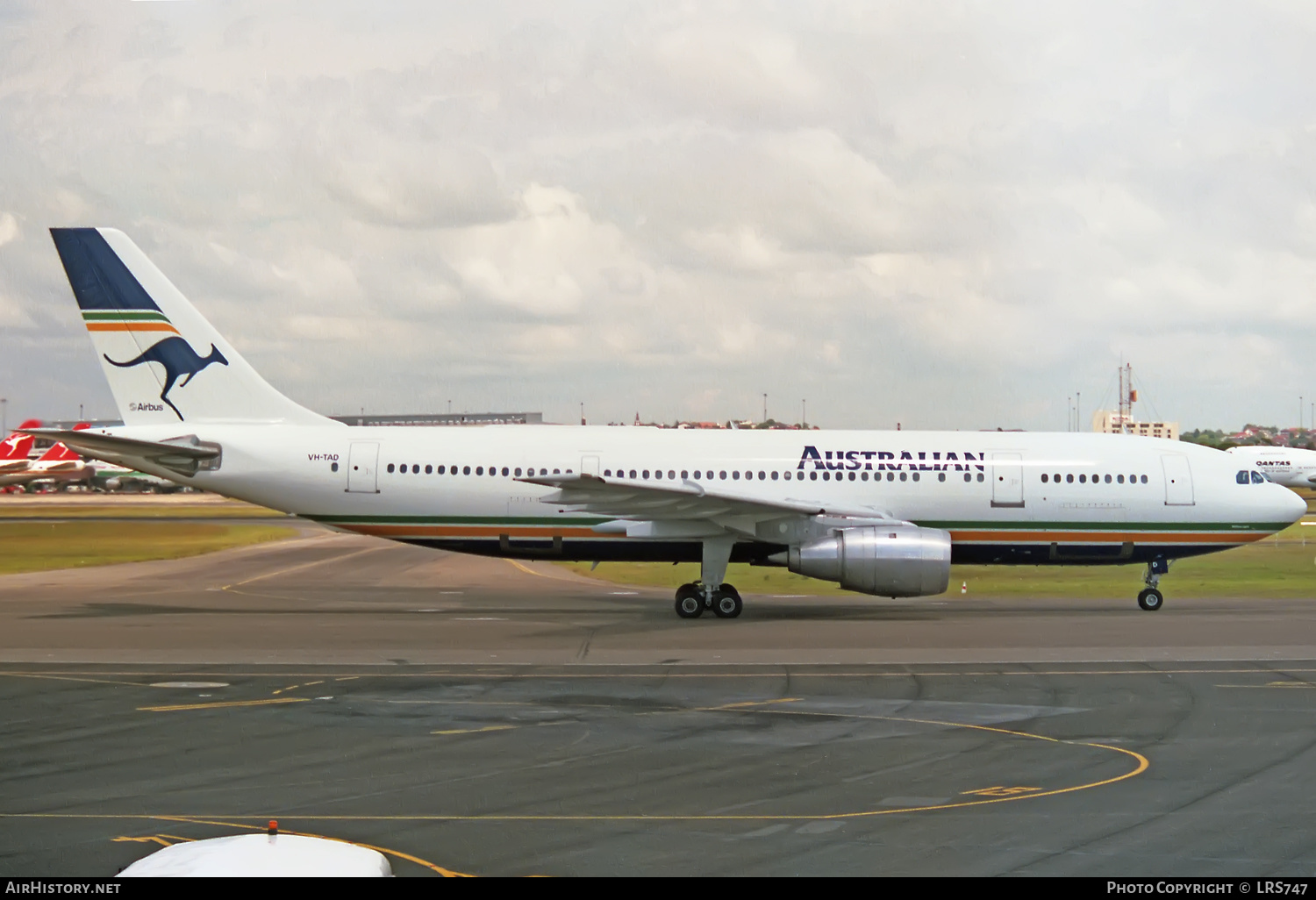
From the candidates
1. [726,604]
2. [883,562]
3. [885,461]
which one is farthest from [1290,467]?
[726,604]

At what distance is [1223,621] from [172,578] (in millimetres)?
30391

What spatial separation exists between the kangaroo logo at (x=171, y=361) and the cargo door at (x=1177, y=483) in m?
24.5

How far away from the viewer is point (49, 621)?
27.6 meters

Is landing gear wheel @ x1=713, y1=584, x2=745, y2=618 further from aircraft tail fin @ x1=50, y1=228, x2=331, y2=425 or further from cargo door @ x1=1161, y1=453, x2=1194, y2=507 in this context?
aircraft tail fin @ x1=50, y1=228, x2=331, y2=425

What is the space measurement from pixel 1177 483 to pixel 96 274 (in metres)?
27.4

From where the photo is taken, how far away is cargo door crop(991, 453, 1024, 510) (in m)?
30.6

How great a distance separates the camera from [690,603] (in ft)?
96.2

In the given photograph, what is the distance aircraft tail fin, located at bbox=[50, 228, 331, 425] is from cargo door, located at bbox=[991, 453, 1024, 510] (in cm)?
1725

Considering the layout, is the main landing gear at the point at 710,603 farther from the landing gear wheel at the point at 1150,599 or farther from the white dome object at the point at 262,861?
the white dome object at the point at 262,861

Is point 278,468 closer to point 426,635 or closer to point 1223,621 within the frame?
point 426,635

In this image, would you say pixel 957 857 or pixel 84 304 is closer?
pixel 957 857

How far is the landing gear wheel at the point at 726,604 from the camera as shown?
2930 cm

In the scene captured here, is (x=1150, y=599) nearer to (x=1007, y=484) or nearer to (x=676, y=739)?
(x=1007, y=484)
